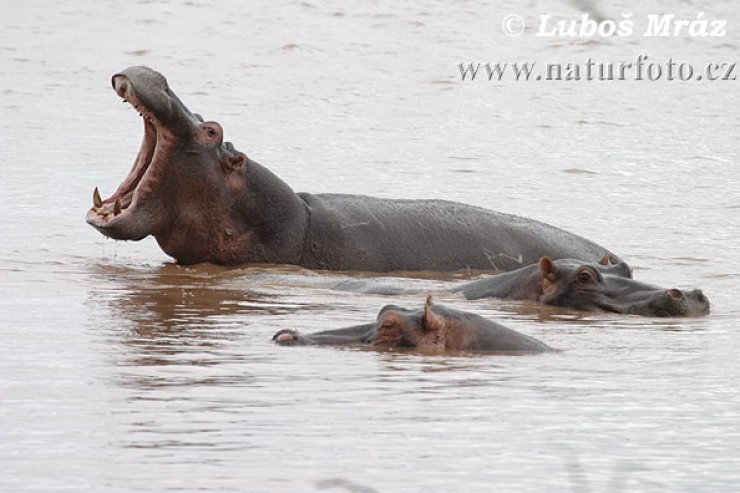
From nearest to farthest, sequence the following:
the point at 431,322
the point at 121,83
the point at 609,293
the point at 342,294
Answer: the point at 431,322, the point at 609,293, the point at 342,294, the point at 121,83

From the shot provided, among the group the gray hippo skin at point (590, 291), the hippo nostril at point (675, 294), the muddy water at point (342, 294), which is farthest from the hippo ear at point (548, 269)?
the hippo nostril at point (675, 294)

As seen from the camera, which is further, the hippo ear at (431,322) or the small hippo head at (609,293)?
the small hippo head at (609,293)

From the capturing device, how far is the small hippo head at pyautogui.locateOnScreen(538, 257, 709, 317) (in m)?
8.11

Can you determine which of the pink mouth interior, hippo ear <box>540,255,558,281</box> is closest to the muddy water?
hippo ear <box>540,255,558,281</box>

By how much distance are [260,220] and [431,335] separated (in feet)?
12.2

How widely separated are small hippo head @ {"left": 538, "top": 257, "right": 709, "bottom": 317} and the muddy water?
0.16 metres

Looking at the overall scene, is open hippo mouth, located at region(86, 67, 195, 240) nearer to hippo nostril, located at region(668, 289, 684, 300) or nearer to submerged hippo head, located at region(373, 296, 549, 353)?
hippo nostril, located at region(668, 289, 684, 300)

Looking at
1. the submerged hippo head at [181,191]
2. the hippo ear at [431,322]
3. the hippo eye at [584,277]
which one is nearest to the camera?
the hippo ear at [431,322]

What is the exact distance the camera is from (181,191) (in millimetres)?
9781

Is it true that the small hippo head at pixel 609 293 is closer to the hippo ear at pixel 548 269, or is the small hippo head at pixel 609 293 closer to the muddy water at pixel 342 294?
the hippo ear at pixel 548 269

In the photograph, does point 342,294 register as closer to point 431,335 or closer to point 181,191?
point 181,191

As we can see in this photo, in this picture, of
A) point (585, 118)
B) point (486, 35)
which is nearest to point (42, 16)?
point (486, 35)

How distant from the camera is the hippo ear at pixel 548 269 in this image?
27.8 ft

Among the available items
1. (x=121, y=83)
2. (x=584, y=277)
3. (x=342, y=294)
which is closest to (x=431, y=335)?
(x=584, y=277)
